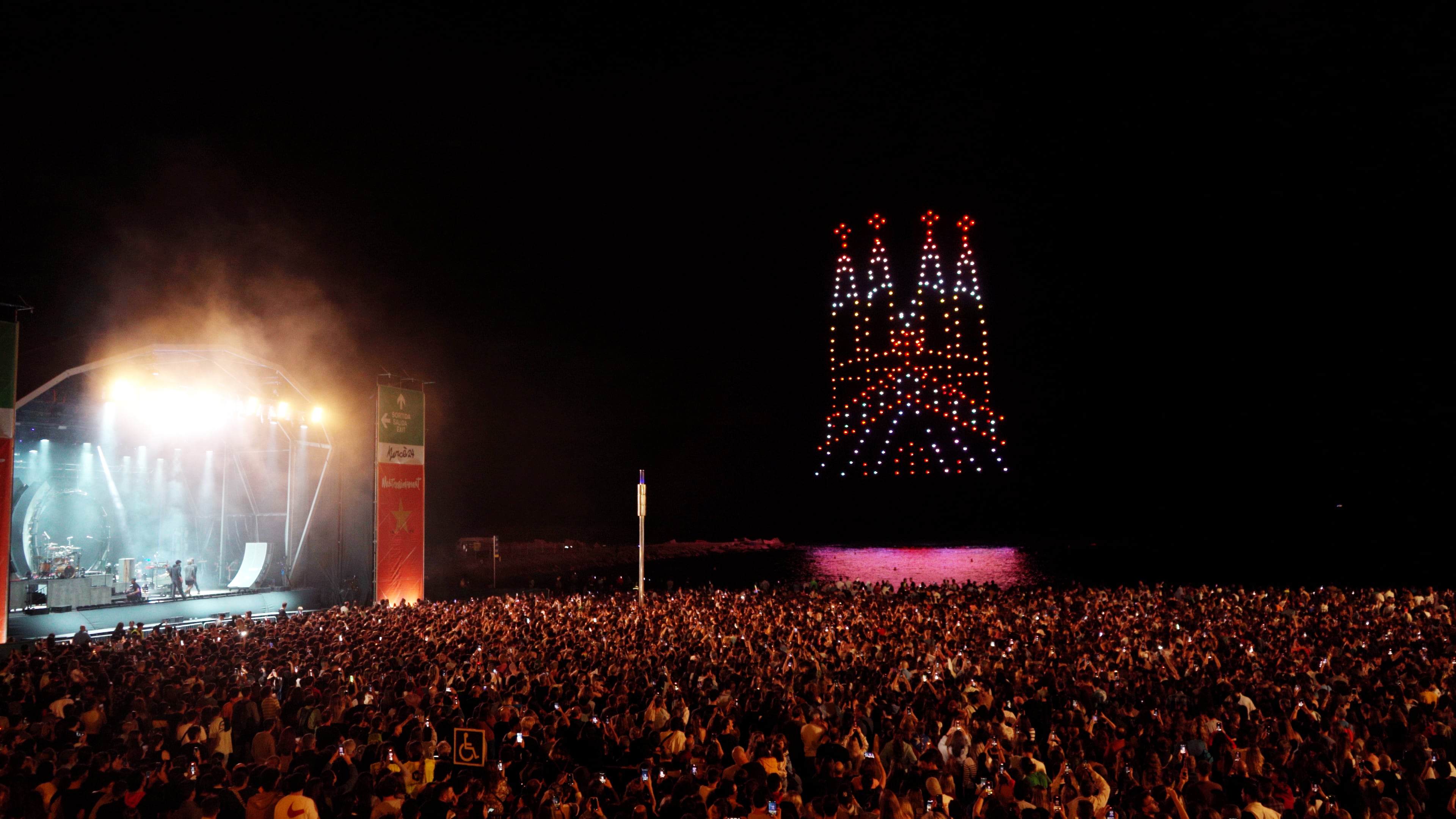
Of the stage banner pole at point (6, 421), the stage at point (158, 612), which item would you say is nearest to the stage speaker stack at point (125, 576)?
the stage at point (158, 612)

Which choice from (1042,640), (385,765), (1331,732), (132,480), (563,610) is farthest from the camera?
(132,480)

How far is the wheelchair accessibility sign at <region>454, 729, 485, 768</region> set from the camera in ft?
19.3

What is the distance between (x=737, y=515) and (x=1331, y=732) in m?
91.1

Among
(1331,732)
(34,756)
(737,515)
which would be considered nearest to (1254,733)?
(1331,732)

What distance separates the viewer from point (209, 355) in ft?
64.1

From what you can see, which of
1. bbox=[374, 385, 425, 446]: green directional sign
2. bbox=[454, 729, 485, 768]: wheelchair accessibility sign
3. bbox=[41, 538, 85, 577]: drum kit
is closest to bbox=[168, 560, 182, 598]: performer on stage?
bbox=[41, 538, 85, 577]: drum kit

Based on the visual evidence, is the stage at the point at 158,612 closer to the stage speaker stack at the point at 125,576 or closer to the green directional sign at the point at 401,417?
the stage speaker stack at the point at 125,576

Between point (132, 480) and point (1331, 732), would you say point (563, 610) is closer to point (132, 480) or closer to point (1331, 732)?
point (1331, 732)

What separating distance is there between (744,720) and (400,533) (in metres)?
16.1

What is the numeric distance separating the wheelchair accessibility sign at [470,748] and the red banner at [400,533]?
639 inches

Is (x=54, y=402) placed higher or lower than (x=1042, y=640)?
higher

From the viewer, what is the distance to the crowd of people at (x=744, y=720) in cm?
539

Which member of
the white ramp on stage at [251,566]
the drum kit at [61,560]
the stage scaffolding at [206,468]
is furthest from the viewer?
the white ramp on stage at [251,566]

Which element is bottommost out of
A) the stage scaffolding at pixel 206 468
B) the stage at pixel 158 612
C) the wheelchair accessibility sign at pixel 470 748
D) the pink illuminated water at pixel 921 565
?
the pink illuminated water at pixel 921 565
